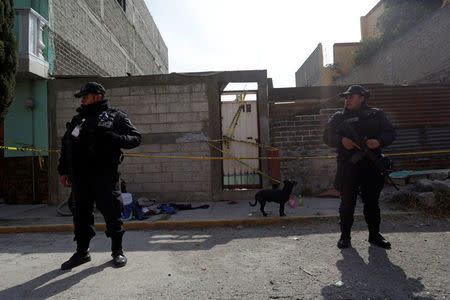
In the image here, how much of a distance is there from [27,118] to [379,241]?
Result: 7.74 meters

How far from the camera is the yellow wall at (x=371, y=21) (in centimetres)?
1888

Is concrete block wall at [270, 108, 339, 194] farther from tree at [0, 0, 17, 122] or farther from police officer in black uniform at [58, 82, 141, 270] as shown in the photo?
tree at [0, 0, 17, 122]

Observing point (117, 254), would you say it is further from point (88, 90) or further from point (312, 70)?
point (312, 70)

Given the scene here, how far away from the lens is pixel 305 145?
6.76 meters

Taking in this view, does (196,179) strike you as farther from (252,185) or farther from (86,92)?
(86,92)

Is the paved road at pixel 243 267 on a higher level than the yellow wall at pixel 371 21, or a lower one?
lower

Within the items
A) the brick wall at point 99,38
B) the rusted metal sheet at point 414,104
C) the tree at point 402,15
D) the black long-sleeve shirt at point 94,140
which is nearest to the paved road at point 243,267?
the black long-sleeve shirt at point 94,140

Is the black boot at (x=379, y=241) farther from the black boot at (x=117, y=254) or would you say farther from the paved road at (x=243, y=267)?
the black boot at (x=117, y=254)

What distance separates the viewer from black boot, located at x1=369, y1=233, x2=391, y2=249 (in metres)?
3.02

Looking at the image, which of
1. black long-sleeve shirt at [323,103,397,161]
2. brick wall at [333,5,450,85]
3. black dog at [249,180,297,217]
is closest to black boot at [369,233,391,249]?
black long-sleeve shirt at [323,103,397,161]

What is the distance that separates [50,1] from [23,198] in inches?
194

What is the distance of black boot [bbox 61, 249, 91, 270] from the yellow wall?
2139cm

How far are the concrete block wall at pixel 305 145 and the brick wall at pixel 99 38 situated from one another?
5881mm

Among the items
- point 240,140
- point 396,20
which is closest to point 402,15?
point 396,20
